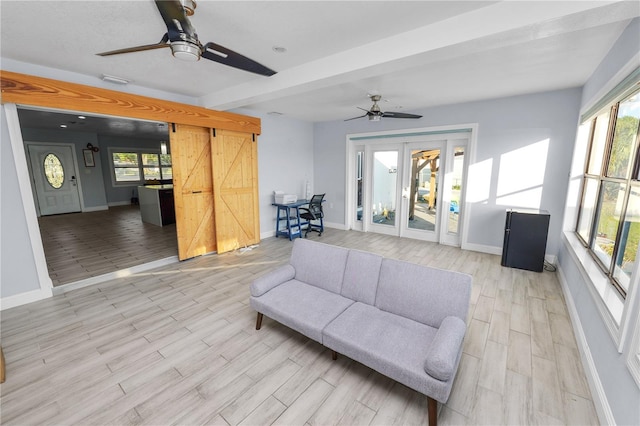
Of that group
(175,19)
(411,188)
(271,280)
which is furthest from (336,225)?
(175,19)

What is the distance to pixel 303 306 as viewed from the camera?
226 centimetres

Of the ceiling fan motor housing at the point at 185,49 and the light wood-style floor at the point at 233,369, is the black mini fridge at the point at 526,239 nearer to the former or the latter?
the light wood-style floor at the point at 233,369

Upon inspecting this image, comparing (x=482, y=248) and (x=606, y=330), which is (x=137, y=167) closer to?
(x=482, y=248)

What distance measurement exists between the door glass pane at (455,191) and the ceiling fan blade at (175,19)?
473cm

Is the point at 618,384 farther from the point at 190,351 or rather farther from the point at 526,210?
the point at 526,210

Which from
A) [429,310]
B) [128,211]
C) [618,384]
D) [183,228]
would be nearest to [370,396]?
[429,310]

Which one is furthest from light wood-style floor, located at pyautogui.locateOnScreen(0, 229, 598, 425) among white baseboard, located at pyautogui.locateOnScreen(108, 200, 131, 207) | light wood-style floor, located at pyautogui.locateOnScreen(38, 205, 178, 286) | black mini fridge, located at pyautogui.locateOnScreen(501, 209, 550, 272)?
white baseboard, located at pyautogui.locateOnScreen(108, 200, 131, 207)

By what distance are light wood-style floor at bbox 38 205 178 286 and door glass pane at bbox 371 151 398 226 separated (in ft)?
14.3

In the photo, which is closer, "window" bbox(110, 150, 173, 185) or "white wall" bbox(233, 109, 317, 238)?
"white wall" bbox(233, 109, 317, 238)

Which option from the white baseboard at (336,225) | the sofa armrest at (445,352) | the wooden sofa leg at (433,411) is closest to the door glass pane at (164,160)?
Result: the white baseboard at (336,225)

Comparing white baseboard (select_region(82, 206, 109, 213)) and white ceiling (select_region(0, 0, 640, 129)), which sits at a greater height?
white ceiling (select_region(0, 0, 640, 129))

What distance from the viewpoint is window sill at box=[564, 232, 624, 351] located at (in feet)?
5.52

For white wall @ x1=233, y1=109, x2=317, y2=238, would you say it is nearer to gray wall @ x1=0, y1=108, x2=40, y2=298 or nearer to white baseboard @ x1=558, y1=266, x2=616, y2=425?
gray wall @ x1=0, y1=108, x2=40, y2=298

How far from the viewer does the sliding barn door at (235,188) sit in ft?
15.2
